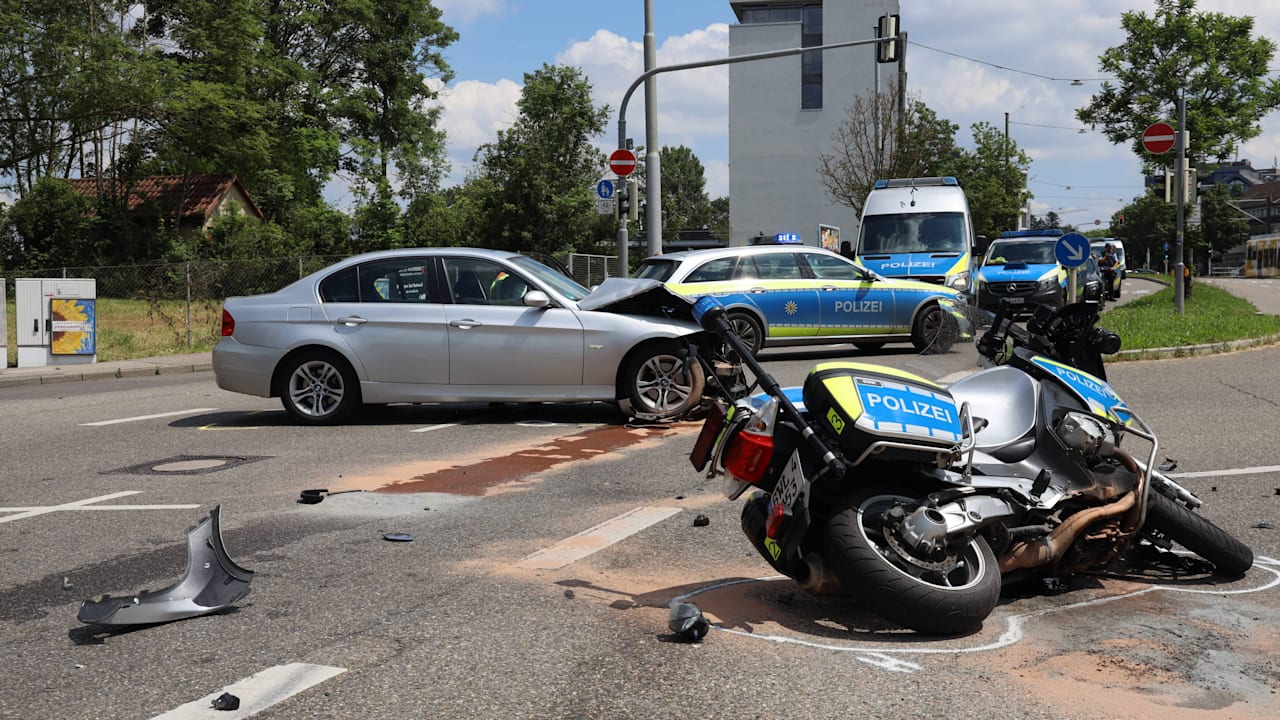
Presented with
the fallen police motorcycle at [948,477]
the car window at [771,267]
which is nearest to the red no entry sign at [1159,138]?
the car window at [771,267]

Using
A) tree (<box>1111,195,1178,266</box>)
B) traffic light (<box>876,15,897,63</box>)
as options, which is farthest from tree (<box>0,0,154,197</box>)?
tree (<box>1111,195,1178,266</box>)

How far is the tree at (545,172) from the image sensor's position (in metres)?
52.0

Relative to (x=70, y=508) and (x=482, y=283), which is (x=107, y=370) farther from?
(x=70, y=508)

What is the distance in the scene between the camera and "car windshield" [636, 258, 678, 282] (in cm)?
1767

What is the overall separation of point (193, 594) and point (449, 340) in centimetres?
596

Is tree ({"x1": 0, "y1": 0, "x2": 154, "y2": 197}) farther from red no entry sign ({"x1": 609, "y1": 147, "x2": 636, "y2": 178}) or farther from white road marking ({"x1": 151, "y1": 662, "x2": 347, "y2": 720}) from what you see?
white road marking ({"x1": 151, "y1": 662, "x2": 347, "y2": 720})

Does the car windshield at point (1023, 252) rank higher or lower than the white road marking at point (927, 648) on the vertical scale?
higher

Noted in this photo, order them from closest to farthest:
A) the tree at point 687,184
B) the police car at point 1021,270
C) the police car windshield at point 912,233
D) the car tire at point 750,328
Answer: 1. the car tire at point 750,328
2. the police car windshield at point 912,233
3. the police car at point 1021,270
4. the tree at point 687,184

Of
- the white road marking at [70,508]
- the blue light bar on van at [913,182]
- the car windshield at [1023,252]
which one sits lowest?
the white road marking at [70,508]

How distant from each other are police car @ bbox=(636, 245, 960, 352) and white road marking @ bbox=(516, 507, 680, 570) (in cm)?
1044

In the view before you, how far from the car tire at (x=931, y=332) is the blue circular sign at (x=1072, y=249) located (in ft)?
6.10

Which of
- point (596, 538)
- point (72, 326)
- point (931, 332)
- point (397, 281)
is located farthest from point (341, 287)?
point (72, 326)

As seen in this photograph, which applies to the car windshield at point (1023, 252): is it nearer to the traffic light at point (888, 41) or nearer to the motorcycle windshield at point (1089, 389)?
the traffic light at point (888, 41)

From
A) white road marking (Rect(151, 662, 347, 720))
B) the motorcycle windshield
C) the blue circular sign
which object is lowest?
white road marking (Rect(151, 662, 347, 720))
